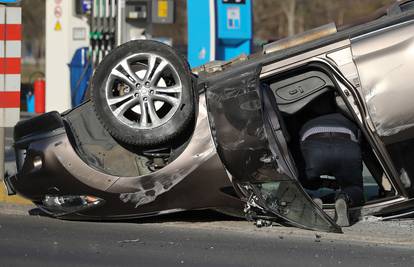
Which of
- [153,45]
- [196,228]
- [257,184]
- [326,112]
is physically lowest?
[196,228]

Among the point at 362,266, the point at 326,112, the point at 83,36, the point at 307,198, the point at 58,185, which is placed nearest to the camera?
the point at 362,266

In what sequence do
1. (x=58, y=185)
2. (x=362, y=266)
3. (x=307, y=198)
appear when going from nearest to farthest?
(x=362, y=266) → (x=307, y=198) → (x=58, y=185)

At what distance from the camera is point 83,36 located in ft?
56.5

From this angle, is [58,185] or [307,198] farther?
[58,185]

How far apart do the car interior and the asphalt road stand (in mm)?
822

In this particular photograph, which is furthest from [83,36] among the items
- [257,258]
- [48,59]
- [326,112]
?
[257,258]

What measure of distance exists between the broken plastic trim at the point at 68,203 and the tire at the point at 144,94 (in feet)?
1.78

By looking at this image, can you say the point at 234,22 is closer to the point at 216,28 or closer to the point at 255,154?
the point at 216,28

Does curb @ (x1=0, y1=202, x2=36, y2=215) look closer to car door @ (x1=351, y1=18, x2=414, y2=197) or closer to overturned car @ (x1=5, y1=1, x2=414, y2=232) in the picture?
overturned car @ (x1=5, y1=1, x2=414, y2=232)

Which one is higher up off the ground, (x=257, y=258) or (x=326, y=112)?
(x=326, y=112)

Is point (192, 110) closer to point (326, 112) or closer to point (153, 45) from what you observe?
point (153, 45)

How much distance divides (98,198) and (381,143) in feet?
7.37

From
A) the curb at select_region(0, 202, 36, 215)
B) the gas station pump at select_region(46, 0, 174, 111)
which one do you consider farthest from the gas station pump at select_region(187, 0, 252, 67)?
the curb at select_region(0, 202, 36, 215)

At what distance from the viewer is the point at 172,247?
19.7ft
